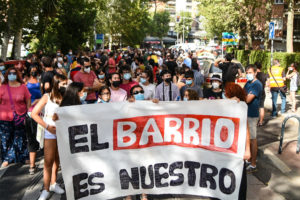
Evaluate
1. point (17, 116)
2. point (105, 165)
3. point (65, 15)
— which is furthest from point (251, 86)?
point (65, 15)

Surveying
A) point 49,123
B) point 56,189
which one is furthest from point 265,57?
point 49,123

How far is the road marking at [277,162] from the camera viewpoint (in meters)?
7.07

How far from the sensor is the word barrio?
470cm

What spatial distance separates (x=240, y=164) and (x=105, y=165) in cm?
165

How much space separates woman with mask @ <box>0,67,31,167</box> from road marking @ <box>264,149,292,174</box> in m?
4.66

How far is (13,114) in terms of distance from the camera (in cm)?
706

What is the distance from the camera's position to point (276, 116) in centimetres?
1214

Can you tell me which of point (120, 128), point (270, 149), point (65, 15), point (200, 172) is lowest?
point (270, 149)

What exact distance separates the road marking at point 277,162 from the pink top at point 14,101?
4708 mm

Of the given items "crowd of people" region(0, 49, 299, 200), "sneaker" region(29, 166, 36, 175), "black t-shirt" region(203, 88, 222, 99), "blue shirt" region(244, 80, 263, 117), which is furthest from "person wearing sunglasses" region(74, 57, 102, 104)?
"blue shirt" region(244, 80, 263, 117)

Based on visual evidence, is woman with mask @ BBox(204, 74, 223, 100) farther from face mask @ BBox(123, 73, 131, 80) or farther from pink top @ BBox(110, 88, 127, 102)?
face mask @ BBox(123, 73, 131, 80)

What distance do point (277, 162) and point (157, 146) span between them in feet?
11.6

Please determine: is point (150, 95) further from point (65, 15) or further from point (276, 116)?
point (65, 15)

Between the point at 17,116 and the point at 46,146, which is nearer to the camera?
the point at 46,146
